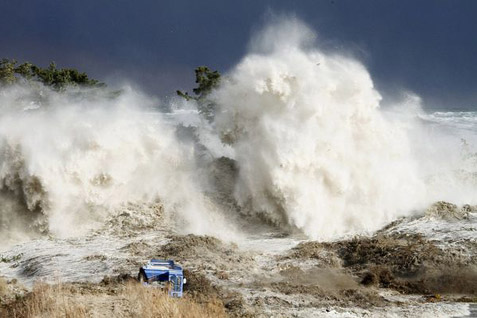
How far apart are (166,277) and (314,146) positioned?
9.06 m

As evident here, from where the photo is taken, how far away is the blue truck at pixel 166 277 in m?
11.2

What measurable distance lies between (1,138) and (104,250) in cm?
632

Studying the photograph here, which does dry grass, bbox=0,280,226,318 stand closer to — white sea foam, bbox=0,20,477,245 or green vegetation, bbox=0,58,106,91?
white sea foam, bbox=0,20,477,245

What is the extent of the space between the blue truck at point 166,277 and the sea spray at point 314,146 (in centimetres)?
735

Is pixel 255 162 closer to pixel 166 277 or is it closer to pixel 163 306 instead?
pixel 166 277

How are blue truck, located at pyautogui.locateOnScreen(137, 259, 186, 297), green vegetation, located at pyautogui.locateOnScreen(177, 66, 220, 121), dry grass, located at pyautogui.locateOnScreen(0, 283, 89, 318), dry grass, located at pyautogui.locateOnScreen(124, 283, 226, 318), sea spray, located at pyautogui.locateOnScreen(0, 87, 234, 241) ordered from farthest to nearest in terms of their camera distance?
1. green vegetation, located at pyautogui.locateOnScreen(177, 66, 220, 121)
2. sea spray, located at pyautogui.locateOnScreen(0, 87, 234, 241)
3. blue truck, located at pyautogui.locateOnScreen(137, 259, 186, 297)
4. dry grass, located at pyautogui.locateOnScreen(0, 283, 89, 318)
5. dry grass, located at pyautogui.locateOnScreen(124, 283, 226, 318)

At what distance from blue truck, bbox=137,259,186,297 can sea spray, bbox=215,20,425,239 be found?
7.35 m

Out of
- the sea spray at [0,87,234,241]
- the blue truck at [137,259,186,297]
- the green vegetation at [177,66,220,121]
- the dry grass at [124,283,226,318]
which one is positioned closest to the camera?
the dry grass at [124,283,226,318]

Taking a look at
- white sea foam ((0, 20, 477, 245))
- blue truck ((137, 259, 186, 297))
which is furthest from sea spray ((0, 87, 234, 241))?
blue truck ((137, 259, 186, 297))

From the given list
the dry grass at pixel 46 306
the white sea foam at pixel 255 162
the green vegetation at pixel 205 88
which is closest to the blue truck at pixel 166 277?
the dry grass at pixel 46 306

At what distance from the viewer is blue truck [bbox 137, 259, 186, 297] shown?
11.2 meters

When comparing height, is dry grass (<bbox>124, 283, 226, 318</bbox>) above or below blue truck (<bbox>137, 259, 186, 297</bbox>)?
below

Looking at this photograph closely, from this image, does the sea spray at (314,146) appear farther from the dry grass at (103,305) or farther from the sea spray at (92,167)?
the dry grass at (103,305)

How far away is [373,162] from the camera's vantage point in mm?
20203
